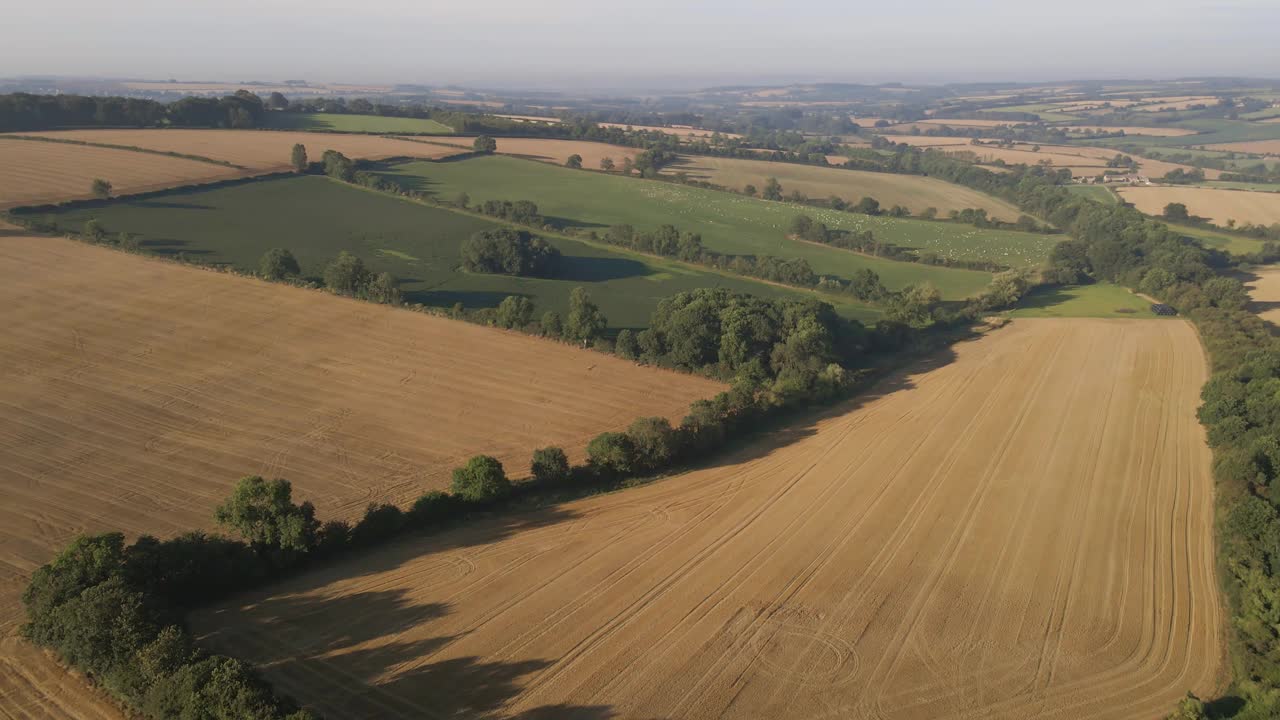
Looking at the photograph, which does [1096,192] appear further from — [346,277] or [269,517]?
[269,517]

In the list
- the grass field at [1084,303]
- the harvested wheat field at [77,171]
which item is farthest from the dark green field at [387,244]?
the grass field at [1084,303]

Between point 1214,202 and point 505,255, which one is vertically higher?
point 1214,202

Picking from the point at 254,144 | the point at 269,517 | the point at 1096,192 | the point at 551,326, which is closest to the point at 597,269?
the point at 551,326

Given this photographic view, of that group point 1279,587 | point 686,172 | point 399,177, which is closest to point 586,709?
point 1279,587

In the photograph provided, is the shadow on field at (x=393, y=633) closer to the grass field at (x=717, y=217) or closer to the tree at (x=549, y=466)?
the tree at (x=549, y=466)

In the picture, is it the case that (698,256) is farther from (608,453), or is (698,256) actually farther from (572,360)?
(608,453)
